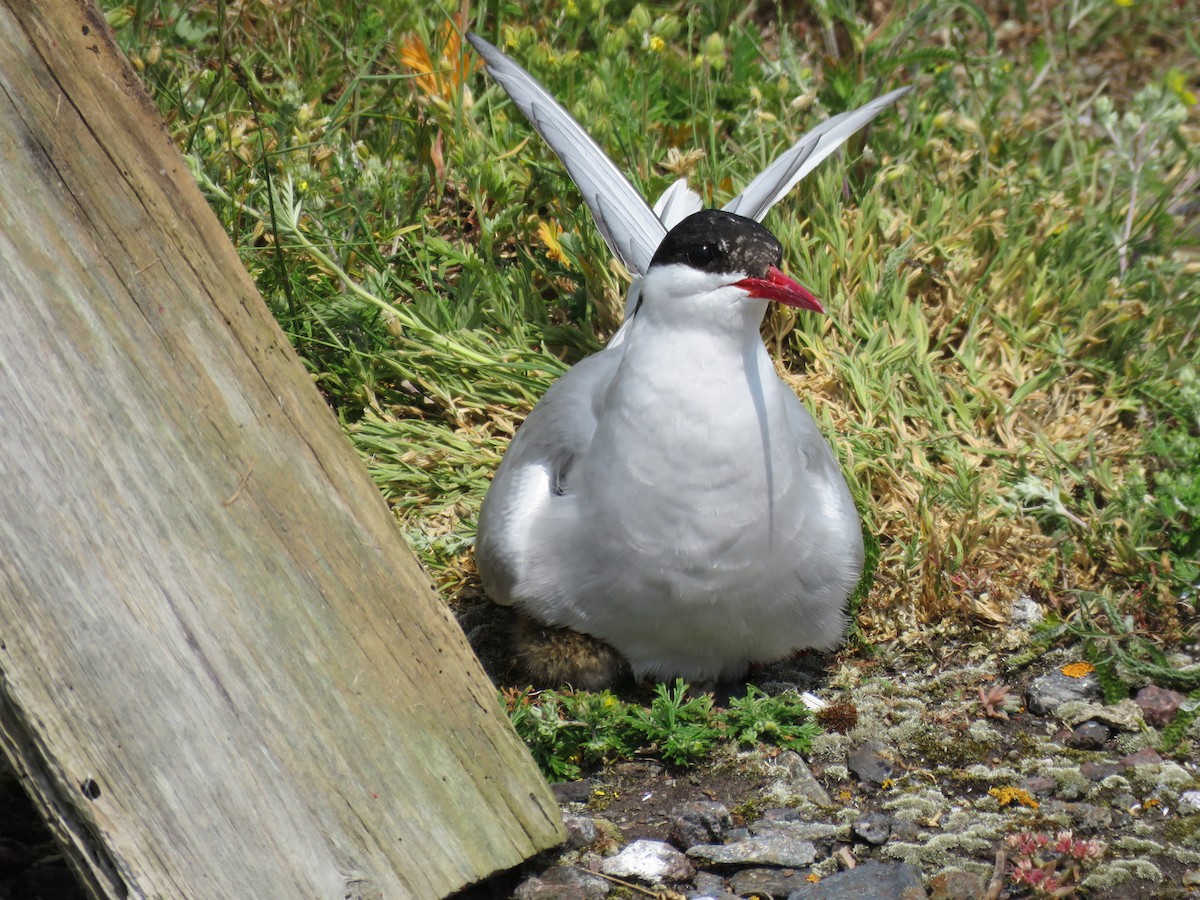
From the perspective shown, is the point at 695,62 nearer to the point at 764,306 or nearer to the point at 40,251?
the point at 764,306

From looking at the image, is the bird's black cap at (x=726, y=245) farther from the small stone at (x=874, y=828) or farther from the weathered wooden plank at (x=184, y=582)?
the small stone at (x=874, y=828)

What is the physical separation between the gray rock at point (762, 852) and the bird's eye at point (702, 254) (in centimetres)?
116

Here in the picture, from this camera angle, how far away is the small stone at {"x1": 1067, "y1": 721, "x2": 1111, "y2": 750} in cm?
308

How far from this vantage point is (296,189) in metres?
3.95

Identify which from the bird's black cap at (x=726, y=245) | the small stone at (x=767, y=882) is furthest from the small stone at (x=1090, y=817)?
the bird's black cap at (x=726, y=245)

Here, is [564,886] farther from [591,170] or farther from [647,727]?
[591,170]

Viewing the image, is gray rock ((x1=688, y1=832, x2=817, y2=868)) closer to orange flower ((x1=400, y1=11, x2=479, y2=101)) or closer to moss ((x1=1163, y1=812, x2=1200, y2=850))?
moss ((x1=1163, y1=812, x2=1200, y2=850))

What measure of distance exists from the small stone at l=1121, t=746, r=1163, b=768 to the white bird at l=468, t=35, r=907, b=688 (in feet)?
2.26

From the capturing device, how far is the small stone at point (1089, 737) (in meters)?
3.08

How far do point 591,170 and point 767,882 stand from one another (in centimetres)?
205

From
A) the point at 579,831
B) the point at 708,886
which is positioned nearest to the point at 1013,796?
the point at 708,886

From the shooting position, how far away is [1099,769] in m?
2.96

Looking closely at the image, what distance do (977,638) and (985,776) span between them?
1.82 ft

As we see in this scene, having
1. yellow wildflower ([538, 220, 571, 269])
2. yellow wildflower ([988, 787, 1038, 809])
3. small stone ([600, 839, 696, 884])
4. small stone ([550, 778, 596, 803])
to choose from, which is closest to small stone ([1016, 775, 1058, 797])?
yellow wildflower ([988, 787, 1038, 809])
